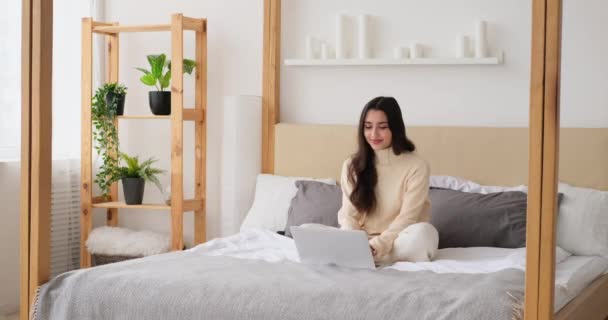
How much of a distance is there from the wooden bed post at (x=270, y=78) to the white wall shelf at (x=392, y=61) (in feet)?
0.35

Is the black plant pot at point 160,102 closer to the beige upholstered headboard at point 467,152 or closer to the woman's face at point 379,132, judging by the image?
the beige upholstered headboard at point 467,152

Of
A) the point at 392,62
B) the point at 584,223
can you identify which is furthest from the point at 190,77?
the point at 584,223

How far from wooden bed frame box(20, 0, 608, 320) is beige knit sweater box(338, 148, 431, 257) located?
30.7 inches

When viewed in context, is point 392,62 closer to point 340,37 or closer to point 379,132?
point 340,37

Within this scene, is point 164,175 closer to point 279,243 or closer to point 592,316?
point 279,243

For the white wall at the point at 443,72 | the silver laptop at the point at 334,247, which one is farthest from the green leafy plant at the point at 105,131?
the silver laptop at the point at 334,247

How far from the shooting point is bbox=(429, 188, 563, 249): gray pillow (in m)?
4.02

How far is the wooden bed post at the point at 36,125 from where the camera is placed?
3.09m

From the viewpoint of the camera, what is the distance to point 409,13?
15.7ft

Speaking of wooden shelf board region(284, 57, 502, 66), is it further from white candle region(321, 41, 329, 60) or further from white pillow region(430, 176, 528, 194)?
white pillow region(430, 176, 528, 194)

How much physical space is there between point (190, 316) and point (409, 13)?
236cm

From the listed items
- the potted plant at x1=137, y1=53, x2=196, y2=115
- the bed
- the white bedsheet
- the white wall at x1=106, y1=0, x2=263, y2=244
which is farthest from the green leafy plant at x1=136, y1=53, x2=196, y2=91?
the bed

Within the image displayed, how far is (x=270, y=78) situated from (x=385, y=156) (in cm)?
122

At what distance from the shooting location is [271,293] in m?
3.02
